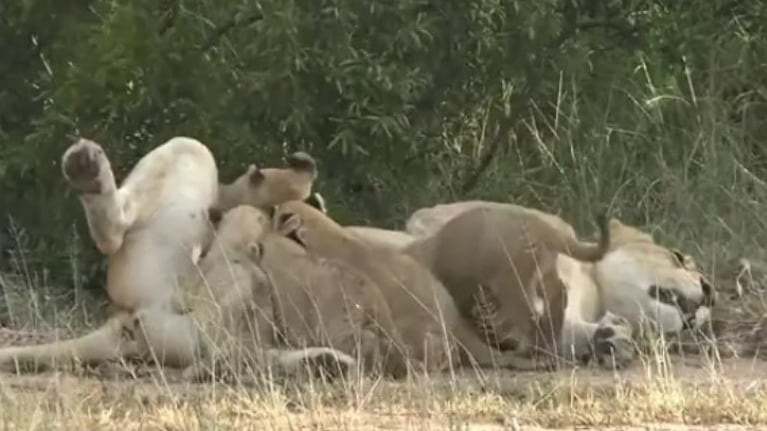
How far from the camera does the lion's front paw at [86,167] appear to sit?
7426mm

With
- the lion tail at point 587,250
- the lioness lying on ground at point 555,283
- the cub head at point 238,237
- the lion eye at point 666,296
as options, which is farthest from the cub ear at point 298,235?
the lion eye at point 666,296

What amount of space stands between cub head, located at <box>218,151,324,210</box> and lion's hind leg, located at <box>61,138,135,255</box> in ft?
1.87

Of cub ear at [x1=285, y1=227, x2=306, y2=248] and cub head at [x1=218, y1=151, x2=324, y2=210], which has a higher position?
cub head at [x1=218, y1=151, x2=324, y2=210]

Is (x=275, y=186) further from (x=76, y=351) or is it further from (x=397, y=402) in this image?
(x=397, y=402)

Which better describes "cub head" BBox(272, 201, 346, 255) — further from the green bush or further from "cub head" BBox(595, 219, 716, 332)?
the green bush

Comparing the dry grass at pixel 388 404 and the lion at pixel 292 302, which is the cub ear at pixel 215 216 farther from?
the dry grass at pixel 388 404

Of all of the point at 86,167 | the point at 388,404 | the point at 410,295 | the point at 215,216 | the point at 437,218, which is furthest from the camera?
the point at 437,218

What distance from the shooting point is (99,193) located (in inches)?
301

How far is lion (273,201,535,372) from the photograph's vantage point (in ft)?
25.4

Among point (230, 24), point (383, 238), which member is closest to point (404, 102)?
point (230, 24)

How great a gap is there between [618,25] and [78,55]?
3.22m

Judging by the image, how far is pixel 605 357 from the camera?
795 centimetres

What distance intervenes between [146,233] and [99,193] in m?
0.42

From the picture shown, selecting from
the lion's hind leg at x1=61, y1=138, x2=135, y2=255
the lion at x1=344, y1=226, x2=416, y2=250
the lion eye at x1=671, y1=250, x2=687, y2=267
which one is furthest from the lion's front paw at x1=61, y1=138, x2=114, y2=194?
the lion eye at x1=671, y1=250, x2=687, y2=267
